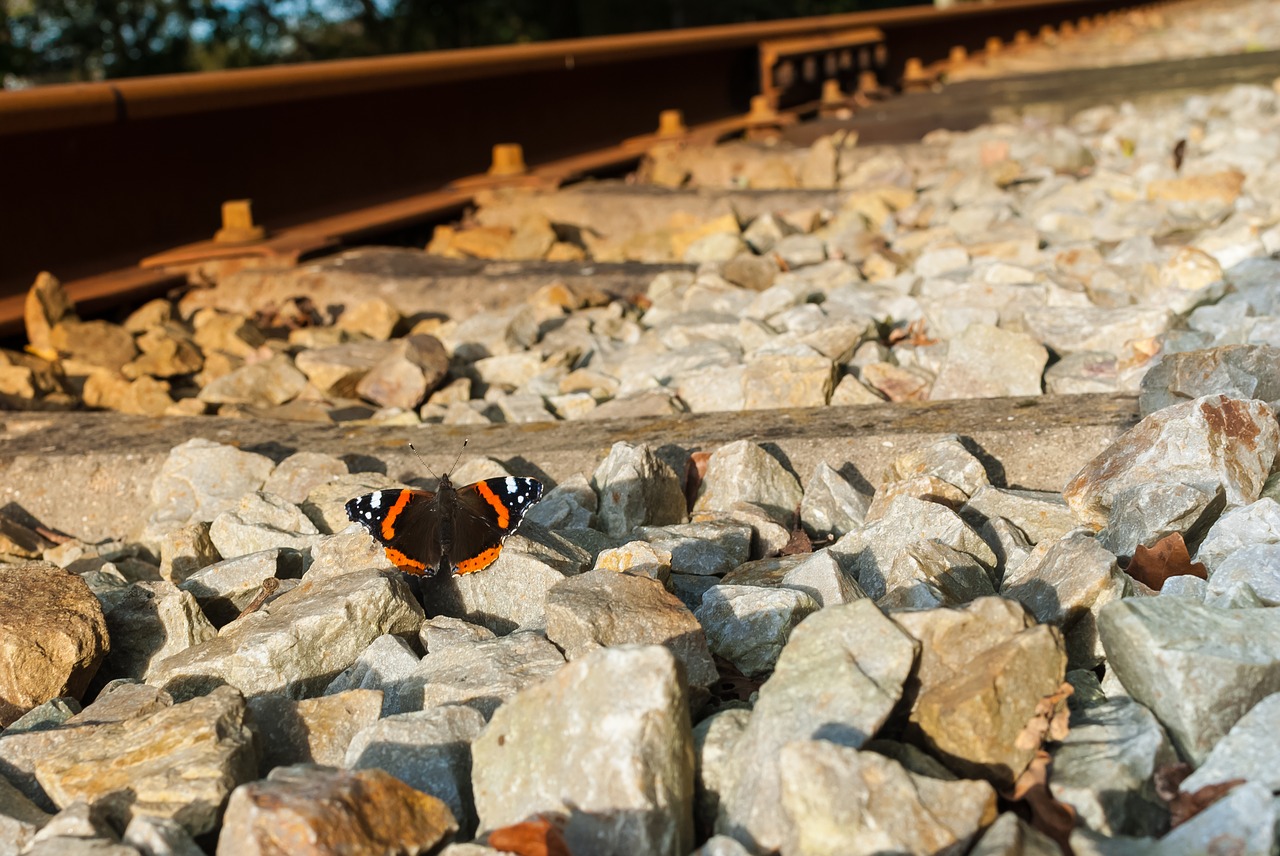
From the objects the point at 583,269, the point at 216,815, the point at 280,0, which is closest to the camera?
the point at 216,815

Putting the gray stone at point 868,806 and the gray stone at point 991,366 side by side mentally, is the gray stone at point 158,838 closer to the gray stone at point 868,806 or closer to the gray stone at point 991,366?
the gray stone at point 868,806

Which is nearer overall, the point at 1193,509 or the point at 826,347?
the point at 1193,509

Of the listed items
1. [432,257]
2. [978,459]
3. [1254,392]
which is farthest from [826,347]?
[432,257]

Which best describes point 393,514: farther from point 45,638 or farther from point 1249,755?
point 1249,755

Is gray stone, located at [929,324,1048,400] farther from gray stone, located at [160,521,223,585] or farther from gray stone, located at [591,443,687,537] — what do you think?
gray stone, located at [160,521,223,585]

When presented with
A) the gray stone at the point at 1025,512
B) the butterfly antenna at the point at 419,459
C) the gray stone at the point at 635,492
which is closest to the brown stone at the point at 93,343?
the butterfly antenna at the point at 419,459

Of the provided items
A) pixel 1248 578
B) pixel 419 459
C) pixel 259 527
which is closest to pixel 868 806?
pixel 1248 578

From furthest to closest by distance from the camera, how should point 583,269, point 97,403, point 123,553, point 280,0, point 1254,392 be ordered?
point 280,0 → point 583,269 → point 97,403 → point 123,553 → point 1254,392

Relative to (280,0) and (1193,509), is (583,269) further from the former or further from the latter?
(280,0)
